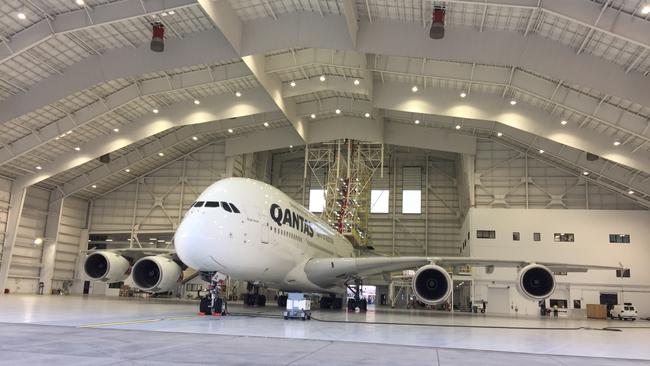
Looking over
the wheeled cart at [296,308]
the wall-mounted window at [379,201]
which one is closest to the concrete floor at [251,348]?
the wheeled cart at [296,308]

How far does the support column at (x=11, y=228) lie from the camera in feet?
90.4

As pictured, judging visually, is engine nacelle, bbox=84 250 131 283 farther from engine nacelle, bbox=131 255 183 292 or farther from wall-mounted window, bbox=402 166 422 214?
wall-mounted window, bbox=402 166 422 214

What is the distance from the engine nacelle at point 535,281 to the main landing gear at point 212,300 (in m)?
9.54

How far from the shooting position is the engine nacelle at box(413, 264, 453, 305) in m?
15.1

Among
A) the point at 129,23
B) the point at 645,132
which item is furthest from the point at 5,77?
the point at 645,132

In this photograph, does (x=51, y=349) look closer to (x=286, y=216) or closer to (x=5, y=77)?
(x=286, y=216)

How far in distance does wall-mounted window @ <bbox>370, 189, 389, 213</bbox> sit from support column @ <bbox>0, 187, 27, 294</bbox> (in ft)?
79.5

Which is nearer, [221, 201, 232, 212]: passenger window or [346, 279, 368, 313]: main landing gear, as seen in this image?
[221, 201, 232, 212]: passenger window

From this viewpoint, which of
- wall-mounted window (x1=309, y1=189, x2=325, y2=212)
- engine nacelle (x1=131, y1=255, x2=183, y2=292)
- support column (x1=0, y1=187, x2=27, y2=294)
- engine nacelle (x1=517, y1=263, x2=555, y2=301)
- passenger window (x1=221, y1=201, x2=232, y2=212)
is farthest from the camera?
wall-mounted window (x1=309, y1=189, x2=325, y2=212)

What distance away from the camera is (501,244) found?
96.1ft

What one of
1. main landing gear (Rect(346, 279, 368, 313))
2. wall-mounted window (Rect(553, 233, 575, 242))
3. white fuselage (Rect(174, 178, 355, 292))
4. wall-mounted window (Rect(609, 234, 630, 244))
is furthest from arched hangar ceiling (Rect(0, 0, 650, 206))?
main landing gear (Rect(346, 279, 368, 313))

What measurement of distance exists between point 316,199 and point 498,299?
16.6 m

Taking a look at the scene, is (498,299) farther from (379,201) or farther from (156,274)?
(156,274)

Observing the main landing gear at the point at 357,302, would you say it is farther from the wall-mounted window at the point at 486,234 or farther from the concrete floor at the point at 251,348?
the wall-mounted window at the point at 486,234
